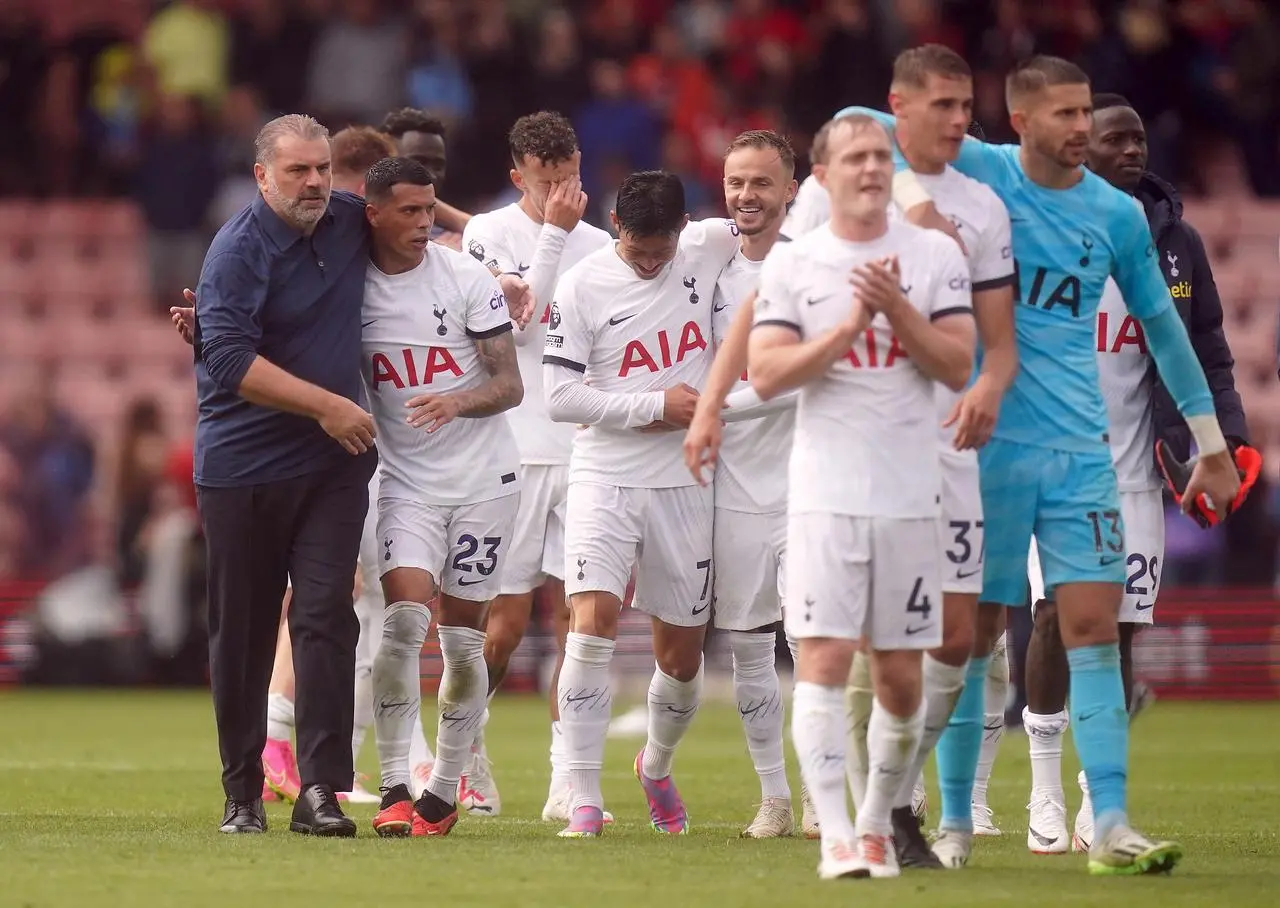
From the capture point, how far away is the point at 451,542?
9219mm

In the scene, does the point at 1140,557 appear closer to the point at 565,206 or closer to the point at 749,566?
the point at 749,566

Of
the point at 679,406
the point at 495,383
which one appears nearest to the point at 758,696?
the point at 679,406

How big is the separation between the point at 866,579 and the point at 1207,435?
1545 millimetres

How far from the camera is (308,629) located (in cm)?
894

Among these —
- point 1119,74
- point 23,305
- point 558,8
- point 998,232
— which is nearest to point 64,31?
point 23,305

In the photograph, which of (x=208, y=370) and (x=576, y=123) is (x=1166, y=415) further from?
(x=576, y=123)

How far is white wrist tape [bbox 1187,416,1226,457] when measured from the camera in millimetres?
8070

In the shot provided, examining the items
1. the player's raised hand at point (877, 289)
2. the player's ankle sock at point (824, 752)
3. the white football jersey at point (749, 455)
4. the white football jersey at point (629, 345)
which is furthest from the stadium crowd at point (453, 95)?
the player's raised hand at point (877, 289)

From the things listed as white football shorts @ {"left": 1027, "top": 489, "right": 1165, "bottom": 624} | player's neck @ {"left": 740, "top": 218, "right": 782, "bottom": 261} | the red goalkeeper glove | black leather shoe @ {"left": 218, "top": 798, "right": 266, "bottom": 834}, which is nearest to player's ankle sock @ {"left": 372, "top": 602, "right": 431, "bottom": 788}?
black leather shoe @ {"left": 218, "top": 798, "right": 266, "bottom": 834}

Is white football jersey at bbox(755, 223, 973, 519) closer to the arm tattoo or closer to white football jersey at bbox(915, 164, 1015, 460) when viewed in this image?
white football jersey at bbox(915, 164, 1015, 460)

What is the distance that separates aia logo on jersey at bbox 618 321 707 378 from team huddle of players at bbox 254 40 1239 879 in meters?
0.01

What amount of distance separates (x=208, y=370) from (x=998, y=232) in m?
3.06

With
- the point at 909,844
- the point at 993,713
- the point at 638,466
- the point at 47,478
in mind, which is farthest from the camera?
the point at 47,478

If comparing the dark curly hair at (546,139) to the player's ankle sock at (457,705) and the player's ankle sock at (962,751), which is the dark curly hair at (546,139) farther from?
the player's ankle sock at (962,751)
